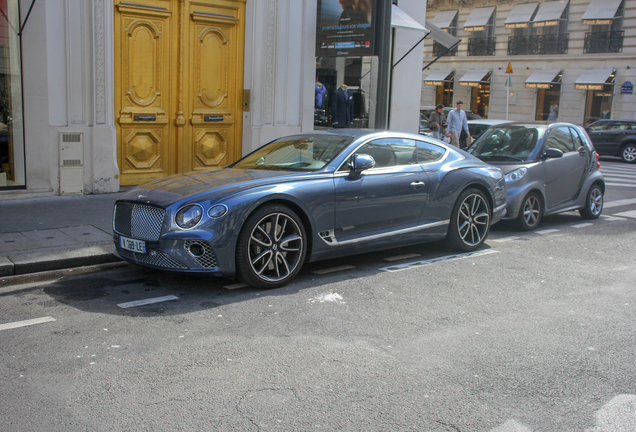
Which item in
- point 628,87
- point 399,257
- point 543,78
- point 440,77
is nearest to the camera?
point 399,257

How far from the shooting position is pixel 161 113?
11.4 m

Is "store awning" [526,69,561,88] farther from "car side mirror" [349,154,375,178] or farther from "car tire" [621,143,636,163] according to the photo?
"car side mirror" [349,154,375,178]

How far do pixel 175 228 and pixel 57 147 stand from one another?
5.40 m

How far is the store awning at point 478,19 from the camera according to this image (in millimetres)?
39656

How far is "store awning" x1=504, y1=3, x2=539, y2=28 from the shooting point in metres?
37.4

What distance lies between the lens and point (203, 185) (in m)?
6.06

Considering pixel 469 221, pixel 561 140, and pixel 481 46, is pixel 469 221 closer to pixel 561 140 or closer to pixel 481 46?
pixel 561 140

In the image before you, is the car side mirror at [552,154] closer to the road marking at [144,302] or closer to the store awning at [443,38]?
the road marking at [144,302]

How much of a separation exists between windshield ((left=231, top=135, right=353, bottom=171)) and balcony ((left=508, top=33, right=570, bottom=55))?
33.3 metres

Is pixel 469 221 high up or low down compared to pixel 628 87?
down

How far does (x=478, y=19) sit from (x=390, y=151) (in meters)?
35.9

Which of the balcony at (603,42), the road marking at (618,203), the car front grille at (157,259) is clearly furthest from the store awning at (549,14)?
the car front grille at (157,259)

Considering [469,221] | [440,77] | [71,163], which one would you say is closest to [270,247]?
[469,221]

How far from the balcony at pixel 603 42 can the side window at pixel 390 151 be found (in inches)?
1239
